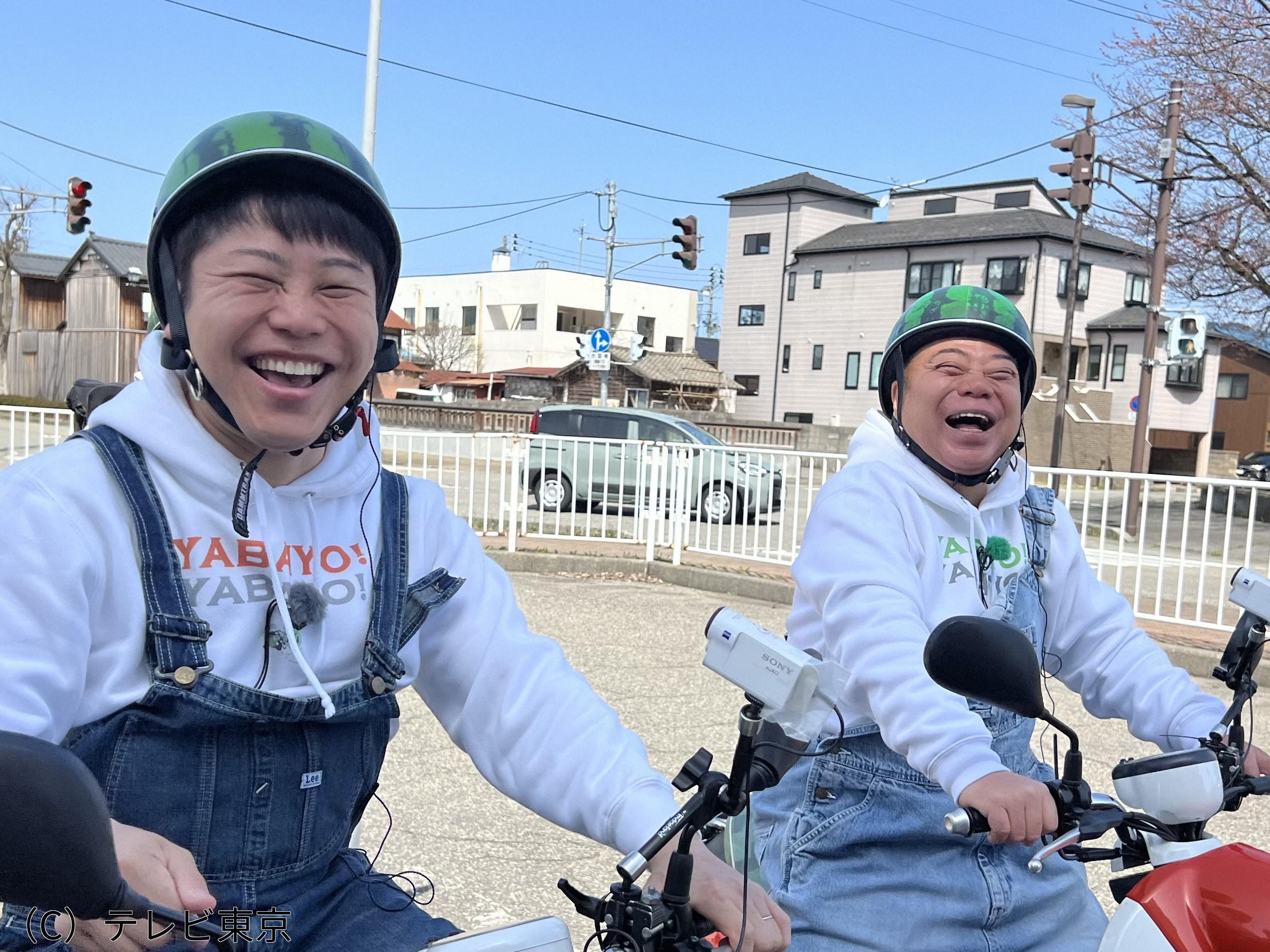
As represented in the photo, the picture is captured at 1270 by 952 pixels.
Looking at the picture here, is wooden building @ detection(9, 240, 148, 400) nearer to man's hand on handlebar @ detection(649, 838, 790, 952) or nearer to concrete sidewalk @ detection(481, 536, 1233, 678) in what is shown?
concrete sidewalk @ detection(481, 536, 1233, 678)

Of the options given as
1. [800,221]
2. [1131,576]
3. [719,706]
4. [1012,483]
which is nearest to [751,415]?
[800,221]

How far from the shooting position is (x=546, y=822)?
4.45 meters

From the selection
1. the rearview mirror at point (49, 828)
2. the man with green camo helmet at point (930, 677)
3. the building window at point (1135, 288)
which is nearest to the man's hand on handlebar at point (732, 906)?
the man with green camo helmet at point (930, 677)

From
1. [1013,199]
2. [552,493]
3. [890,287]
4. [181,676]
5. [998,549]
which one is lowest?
[552,493]

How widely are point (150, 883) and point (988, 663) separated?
114cm

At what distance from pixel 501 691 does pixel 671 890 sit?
2.14ft

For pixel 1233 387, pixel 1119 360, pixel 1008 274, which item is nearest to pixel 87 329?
pixel 1008 274

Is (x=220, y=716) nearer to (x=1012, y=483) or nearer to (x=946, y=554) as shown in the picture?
(x=946, y=554)

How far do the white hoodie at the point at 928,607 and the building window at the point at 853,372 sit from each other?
1825 inches

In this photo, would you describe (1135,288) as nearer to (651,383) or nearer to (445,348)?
(651,383)

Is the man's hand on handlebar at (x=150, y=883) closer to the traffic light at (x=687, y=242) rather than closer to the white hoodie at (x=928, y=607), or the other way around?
the white hoodie at (x=928, y=607)

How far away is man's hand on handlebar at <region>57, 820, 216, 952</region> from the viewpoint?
1304 mm

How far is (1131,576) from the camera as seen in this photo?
9281 mm

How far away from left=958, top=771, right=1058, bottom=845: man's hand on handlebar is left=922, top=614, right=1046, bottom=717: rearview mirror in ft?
0.74
